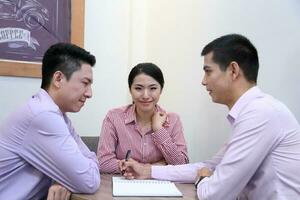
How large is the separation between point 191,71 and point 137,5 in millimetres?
826

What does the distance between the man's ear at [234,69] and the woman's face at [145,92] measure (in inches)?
29.3

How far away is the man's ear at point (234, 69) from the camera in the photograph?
1433 millimetres

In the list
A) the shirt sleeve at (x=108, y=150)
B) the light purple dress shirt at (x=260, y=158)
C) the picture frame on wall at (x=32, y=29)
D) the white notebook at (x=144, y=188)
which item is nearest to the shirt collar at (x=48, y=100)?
the white notebook at (x=144, y=188)

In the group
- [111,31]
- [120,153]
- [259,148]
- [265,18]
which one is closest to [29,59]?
[111,31]

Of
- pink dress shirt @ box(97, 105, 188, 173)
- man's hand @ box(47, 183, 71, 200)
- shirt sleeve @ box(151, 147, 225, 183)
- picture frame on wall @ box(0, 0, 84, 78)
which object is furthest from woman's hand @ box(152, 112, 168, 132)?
picture frame on wall @ box(0, 0, 84, 78)

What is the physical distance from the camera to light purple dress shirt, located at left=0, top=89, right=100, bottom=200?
53.6 inches

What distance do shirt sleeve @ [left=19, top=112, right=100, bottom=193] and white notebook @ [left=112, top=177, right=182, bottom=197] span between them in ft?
0.40

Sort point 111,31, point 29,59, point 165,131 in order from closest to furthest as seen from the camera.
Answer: point 165,131 < point 29,59 < point 111,31

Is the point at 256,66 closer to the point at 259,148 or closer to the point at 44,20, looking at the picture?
the point at 259,148

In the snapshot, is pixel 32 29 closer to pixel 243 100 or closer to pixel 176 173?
pixel 176 173

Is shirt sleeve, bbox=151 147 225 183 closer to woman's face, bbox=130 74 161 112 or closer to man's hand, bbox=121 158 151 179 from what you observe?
man's hand, bbox=121 158 151 179

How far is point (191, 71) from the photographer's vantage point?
261cm

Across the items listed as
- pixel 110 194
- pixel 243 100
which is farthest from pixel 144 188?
pixel 243 100

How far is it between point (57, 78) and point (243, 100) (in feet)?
2.54
